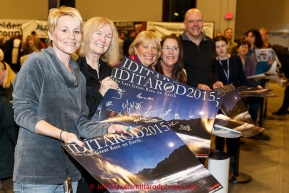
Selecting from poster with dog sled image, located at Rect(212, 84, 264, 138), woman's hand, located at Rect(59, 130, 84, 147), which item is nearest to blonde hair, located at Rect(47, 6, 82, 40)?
woman's hand, located at Rect(59, 130, 84, 147)

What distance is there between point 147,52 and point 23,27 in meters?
12.8

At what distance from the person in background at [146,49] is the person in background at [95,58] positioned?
1.79ft

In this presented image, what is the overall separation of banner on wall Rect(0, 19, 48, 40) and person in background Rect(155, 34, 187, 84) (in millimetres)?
12208

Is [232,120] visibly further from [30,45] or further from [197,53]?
[30,45]

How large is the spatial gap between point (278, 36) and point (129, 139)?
1572 centimetres

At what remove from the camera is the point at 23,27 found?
1535 cm

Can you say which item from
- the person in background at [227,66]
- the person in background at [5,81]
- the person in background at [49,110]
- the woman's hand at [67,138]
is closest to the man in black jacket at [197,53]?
the person in background at [227,66]

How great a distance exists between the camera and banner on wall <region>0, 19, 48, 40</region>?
15258 mm

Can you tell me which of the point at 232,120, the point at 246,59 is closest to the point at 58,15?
the point at 232,120

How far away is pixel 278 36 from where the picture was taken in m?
16.8

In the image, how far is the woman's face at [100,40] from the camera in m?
2.89

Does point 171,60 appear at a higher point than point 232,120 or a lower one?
higher

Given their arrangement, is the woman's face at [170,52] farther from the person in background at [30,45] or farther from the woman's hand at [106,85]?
the person in background at [30,45]
